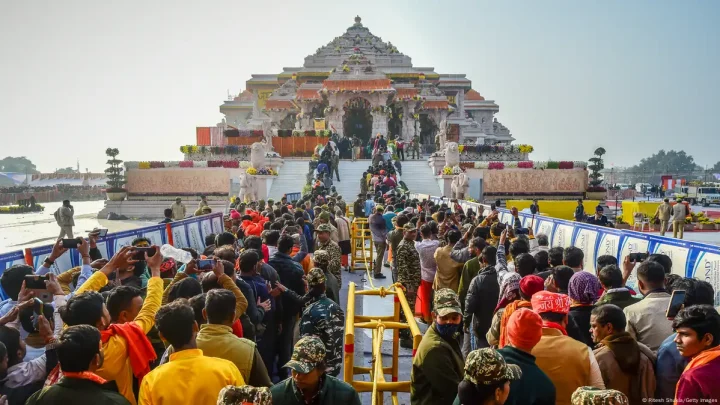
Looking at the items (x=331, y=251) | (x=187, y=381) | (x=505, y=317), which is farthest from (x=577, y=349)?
(x=331, y=251)

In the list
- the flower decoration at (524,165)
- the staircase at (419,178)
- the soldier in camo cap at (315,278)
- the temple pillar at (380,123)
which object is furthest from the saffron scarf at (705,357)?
the temple pillar at (380,123)

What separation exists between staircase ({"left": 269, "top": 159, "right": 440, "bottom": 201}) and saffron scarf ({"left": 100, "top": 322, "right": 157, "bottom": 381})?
22721 millimetres

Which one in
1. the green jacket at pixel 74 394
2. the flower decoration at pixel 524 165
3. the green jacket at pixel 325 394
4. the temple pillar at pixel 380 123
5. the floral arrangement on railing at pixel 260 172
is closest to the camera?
the green jacket at pixel 74 394

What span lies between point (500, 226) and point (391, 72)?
4799 centimetres

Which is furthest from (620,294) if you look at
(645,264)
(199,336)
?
(199,336)

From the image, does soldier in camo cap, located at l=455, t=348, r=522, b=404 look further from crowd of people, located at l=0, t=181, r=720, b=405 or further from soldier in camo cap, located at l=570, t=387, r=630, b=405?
soldier in camo cap, located at l=570, t=387, r=630, b=405

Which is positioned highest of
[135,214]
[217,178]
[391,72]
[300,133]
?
[391,72]

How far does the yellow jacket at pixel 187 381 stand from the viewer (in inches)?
113

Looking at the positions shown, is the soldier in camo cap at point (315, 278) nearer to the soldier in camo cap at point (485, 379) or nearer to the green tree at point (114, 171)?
the soldier in camo cap at point (485, 379)

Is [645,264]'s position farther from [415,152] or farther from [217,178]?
[415,152]

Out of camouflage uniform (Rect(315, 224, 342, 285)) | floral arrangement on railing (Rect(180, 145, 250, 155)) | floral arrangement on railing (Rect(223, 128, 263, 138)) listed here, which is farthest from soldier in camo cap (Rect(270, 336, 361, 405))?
floral arrangement on railing (Rect(223, 128, 263, 138))

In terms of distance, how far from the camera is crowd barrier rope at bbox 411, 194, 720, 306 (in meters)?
7.13

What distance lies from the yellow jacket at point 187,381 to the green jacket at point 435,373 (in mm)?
1179

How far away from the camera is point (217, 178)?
3222cm
